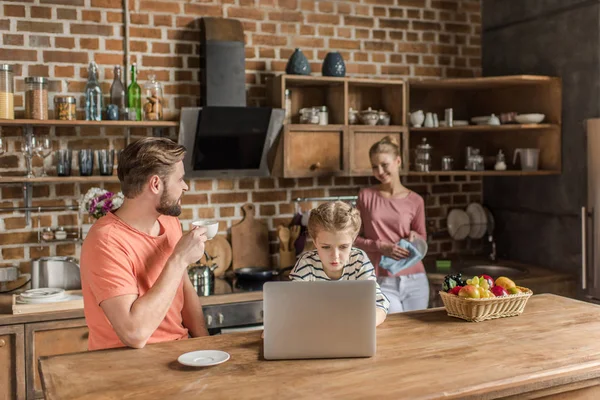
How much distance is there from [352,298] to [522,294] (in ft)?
2.68

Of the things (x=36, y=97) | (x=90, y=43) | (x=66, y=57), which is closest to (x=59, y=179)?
(x=36, y=97)

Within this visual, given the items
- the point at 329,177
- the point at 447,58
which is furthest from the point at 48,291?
the point at 447,58

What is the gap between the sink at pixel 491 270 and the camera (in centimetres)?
435

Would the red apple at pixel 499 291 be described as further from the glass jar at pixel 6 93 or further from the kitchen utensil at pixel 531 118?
the glass jar at pixel 6 93

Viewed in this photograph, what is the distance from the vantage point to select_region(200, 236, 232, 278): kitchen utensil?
424 centimetres

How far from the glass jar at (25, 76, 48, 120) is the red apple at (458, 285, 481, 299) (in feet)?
8.17

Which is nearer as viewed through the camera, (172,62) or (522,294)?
(522,294)

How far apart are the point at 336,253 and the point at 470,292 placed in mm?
501

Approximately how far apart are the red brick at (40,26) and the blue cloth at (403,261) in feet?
7.58

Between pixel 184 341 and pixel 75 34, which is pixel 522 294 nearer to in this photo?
pixel 184 341

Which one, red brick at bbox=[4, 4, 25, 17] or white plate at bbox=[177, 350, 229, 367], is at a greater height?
red brick at bbox=[4, 4, 25, 17]

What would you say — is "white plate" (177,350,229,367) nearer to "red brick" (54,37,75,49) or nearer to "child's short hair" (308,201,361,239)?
"child's short hair" (308,201,361,239)

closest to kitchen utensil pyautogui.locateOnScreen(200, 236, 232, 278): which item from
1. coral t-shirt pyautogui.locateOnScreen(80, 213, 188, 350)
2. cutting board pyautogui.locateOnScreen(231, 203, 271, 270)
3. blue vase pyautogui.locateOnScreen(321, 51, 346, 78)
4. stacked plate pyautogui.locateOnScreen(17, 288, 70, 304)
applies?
cutting board pyautogui.locateOnScreen(231, 203, 271, 270)

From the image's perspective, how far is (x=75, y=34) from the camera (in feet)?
12.8
